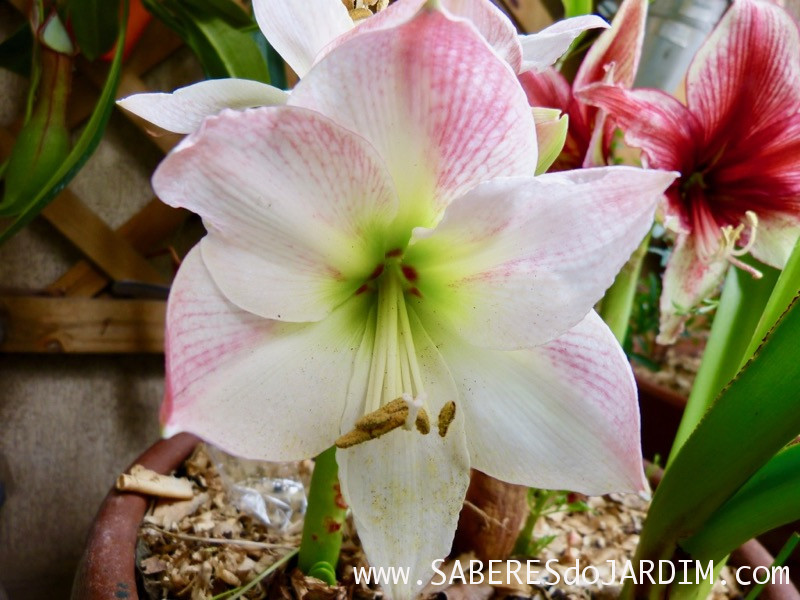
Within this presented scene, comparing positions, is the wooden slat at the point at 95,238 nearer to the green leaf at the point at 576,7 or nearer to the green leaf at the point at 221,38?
the green leaf at the point at 221,38

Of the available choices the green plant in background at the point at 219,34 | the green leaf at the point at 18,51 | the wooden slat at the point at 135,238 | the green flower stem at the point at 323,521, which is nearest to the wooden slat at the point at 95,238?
the wooden slat at the point at 135,238

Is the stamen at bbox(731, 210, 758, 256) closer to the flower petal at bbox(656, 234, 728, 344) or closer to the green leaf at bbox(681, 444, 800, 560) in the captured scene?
the flower petal at bbox(656, 234, 728, 344)

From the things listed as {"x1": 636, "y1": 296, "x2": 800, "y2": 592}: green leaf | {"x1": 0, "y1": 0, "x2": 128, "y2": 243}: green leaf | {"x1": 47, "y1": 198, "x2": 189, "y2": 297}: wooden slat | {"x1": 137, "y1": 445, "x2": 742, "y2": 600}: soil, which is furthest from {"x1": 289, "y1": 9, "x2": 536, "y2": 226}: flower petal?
{"x1": 47, "y1": 198, "x2": 189, "y2": 297}: wooden slat

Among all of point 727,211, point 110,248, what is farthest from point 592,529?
point 110,248

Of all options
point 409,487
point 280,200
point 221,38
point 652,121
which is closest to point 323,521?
point 409,487

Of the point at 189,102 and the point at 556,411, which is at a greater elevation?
the point at 189,102

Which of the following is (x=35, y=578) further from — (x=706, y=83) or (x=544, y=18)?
(x=544, y=18)

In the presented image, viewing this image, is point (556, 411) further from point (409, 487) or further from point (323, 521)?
point (323, 521)
